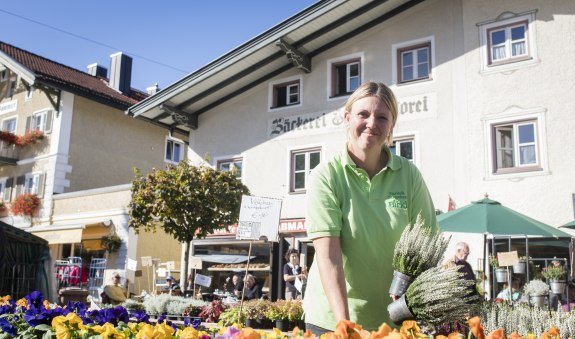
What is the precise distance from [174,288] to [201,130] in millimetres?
6147

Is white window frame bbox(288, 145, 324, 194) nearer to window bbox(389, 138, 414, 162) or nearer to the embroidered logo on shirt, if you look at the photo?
window bbox(389, 138, 414, 162)

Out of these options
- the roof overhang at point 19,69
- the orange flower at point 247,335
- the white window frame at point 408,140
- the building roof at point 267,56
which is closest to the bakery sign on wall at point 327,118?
the white window frame at point 408,140

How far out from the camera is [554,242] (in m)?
13.6

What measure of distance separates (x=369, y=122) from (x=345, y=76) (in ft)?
53.0

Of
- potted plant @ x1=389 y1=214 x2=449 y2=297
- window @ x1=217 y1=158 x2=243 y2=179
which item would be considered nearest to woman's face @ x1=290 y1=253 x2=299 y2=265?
window @ x1=217 y1=158 x2=243 y2=179

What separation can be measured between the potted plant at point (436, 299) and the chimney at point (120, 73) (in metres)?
29.4

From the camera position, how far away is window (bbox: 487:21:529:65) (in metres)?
14.9

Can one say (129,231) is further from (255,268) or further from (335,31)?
(335,31)

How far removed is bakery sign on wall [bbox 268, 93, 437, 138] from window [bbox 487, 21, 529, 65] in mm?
1887

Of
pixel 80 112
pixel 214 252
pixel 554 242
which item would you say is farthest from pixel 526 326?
pixel 80 112

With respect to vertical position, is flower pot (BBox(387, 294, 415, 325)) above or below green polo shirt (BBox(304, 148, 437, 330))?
below

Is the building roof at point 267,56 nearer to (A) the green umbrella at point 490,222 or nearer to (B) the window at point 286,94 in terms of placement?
(B) the window at point 286,94

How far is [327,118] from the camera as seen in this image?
57.4 feet

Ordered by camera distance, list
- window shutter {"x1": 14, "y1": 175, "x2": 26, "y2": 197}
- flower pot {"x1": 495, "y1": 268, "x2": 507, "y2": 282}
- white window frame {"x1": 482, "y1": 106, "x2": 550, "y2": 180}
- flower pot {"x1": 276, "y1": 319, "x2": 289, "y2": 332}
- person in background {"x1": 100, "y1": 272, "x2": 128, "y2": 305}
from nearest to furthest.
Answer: flower pot {"x1": 276, "y1": 319, "x2": 289, "y2": 332} → flower pot {"x1": 495, "y1": 268, "x2": 507, "y2": 282} → person in background {"x1": 100, "y1": 272, "x2": 128, "y2": 305} → white window frame {"x1": 482, "y1": 106, "x2": 550, "y2": 180} → window shutter {"x1": 14, "y1": 175, "x2": 26, "y2": 197}
